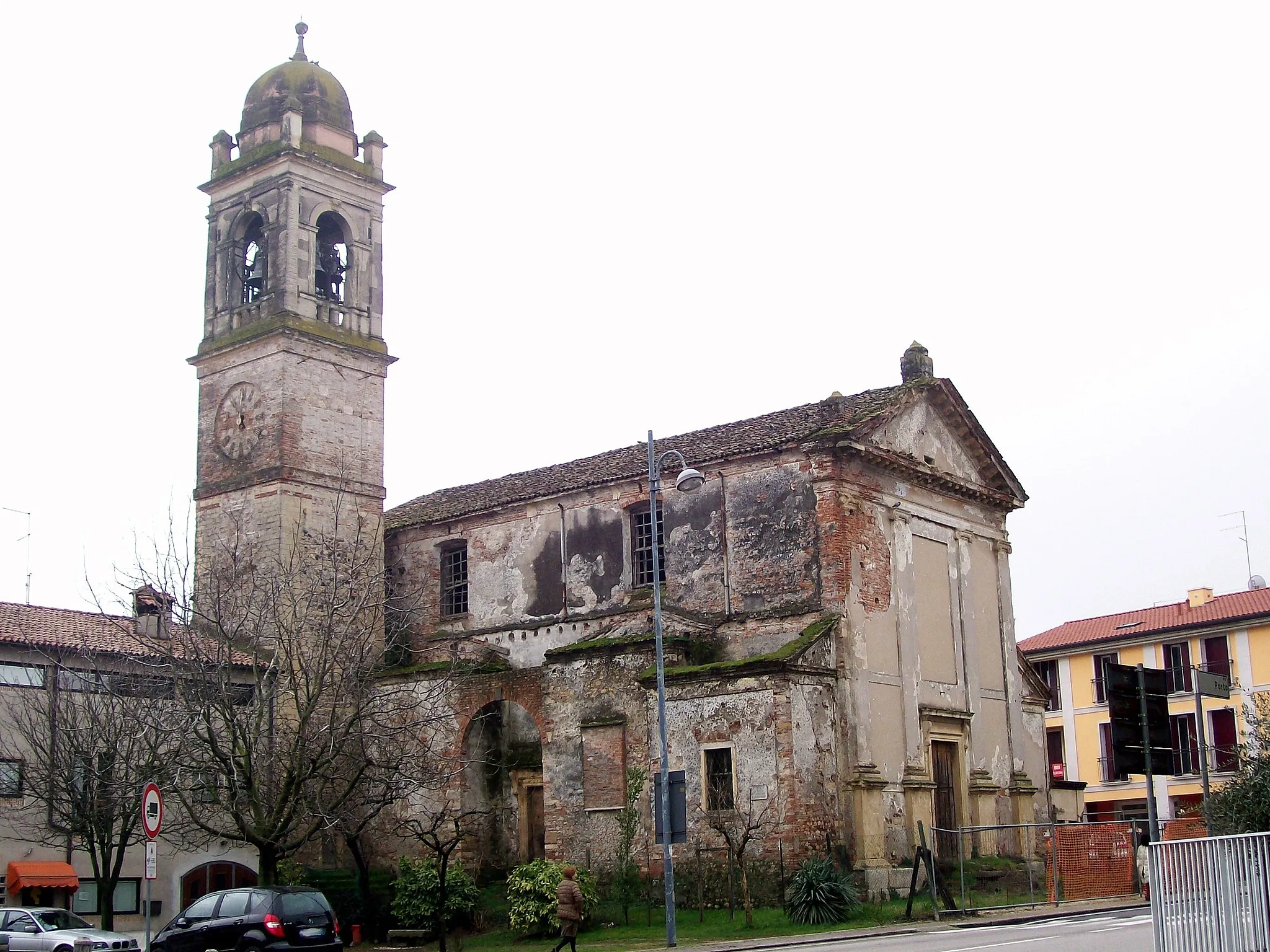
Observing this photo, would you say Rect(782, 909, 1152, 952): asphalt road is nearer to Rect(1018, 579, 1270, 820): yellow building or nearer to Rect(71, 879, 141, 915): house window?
Rect(71, 879, 141, 915): house window

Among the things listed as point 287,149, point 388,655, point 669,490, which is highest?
point 287,149

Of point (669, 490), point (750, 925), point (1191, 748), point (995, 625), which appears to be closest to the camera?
point (750, 925)

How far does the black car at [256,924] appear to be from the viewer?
19922 millimetres

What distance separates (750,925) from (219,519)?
1784 cm

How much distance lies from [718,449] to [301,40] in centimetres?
1764

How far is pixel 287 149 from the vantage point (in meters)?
36.5

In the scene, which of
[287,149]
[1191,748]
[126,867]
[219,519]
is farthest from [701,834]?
[1191,748]

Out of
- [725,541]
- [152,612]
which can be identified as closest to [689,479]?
[725,541]

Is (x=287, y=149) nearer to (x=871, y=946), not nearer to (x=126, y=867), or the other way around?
(x=126, y=867)

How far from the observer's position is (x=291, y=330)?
35.4m

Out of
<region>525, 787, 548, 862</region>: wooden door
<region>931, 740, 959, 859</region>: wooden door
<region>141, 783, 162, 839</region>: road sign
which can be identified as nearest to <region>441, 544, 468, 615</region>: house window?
<region>525, 787, 548, 862</region>: wooden door

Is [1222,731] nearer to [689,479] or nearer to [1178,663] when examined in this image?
[1178,663]

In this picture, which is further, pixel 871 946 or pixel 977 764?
pixel 977 764

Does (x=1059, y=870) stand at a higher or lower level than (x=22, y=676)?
lower
